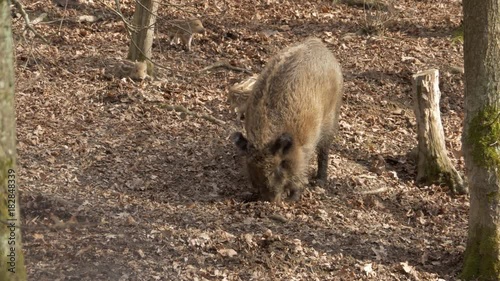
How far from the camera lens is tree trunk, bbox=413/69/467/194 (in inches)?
395

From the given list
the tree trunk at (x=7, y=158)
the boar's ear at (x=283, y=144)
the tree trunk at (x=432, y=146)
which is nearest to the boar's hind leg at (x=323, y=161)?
the boar's ear at (x=283, y=144)

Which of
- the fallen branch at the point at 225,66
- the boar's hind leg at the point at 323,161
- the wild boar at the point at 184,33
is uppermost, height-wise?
the wild boar at the point at 184,33

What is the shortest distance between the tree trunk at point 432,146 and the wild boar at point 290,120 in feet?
3.97

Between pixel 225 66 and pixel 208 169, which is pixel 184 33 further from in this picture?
pixel 208 169

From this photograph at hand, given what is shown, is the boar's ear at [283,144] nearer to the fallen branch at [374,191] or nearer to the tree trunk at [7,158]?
the fallen branch at [374,191]

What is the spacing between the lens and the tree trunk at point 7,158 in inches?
178

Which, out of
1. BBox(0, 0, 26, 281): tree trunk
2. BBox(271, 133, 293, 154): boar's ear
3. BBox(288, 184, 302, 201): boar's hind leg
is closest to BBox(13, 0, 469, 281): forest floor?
BBox(288, 184, 302, 201): boar's hind leg

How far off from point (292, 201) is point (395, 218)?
1310 mm

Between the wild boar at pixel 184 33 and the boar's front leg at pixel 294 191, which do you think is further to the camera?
the wild boar at pixel 184 33

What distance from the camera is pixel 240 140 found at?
885 cm

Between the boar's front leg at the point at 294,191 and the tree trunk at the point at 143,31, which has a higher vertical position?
the tree trunk at the point at 143,31

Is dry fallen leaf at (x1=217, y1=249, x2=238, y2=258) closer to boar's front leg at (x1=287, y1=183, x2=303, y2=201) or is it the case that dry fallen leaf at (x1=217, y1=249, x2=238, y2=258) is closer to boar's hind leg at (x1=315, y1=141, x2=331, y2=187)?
boar's front leg at (x1=287, y1=183, x2=303, y2=201)

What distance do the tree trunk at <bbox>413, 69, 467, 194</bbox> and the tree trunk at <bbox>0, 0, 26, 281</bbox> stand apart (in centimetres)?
659

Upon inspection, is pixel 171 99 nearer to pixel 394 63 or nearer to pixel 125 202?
pixel 125 202
